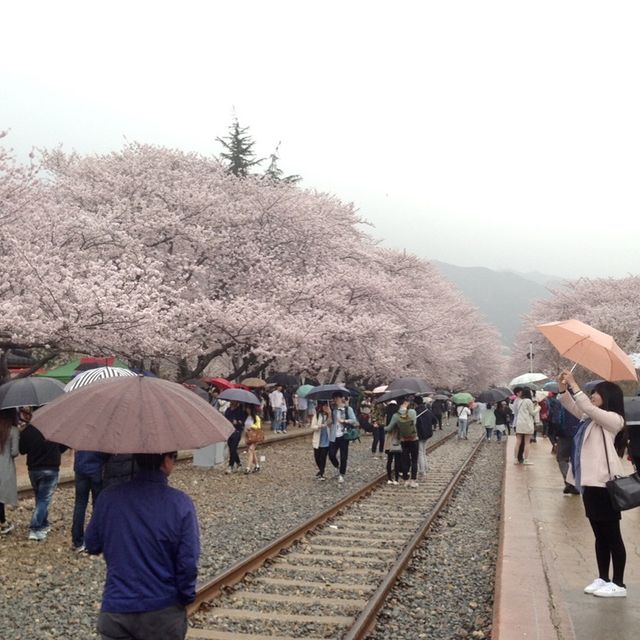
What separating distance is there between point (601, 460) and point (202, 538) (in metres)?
5.88

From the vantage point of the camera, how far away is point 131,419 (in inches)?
142

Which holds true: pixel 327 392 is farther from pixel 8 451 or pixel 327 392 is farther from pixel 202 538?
pixel 8 451

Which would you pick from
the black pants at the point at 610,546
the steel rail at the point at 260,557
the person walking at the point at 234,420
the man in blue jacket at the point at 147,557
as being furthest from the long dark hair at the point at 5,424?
the person walking at the point at 234,420

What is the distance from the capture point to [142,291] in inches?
835

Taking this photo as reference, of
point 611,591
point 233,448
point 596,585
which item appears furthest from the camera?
point 233,448

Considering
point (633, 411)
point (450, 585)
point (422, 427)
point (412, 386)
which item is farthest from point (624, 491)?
point (412, 386)

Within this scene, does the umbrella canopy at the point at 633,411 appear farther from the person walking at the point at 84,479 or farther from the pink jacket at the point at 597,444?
the person walking at the point at 84,479

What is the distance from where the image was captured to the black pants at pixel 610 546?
6.39 meters

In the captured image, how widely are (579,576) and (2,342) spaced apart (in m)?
16.2

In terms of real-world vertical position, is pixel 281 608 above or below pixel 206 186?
below

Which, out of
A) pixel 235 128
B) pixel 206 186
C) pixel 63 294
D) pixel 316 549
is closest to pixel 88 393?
pixel 316 549

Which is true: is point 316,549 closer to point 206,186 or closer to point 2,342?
point 2,342

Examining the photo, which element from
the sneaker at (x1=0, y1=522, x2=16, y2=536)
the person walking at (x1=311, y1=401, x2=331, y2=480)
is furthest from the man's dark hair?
the person walking at (x1=311, y1=401, x2=331, y2=480)

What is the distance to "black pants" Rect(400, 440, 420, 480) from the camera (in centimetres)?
1611
